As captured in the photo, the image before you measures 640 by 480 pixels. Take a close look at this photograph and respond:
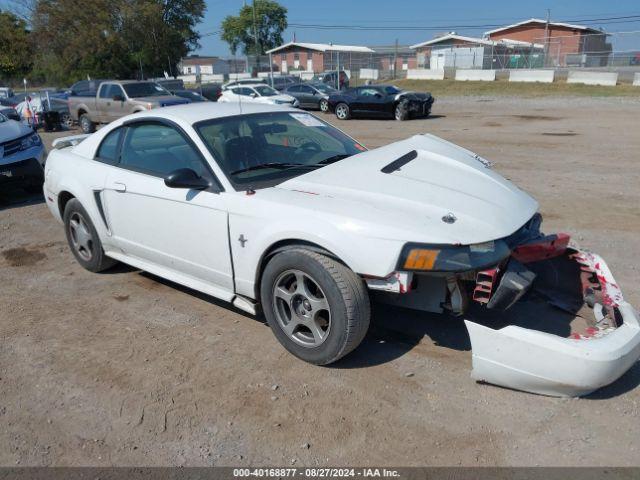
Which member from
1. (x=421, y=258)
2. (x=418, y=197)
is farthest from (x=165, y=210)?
(x=421, y=258)

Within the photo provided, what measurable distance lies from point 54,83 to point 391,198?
2187 inches

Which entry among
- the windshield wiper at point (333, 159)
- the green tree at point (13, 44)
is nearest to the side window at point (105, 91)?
the windshield wiper at point (333, 159)

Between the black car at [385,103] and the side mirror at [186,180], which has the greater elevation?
the side mirror at [186,180]

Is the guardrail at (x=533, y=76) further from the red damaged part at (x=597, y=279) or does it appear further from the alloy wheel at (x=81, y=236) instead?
the alloy wheel at (x=81, y=236)

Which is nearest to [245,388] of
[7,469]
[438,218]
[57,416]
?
[57,416]

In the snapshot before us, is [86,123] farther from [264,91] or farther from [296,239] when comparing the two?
[296,239]

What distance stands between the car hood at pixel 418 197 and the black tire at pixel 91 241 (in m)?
2.21

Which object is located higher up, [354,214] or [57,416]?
[354,214]

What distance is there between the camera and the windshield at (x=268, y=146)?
381cm

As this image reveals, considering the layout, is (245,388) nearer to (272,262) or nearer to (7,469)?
(272,262)

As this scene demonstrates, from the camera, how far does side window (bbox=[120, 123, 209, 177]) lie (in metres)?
4.01

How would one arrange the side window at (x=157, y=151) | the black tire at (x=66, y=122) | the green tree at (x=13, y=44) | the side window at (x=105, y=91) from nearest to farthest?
the side window at (x=157, y=151) → the side window at (x=105, y=91) → the black tire at (x=66, y=122) → the green tree at (x=13, y=44)

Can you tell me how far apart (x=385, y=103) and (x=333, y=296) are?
59.9 feet

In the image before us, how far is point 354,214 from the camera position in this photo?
10.3 ft
